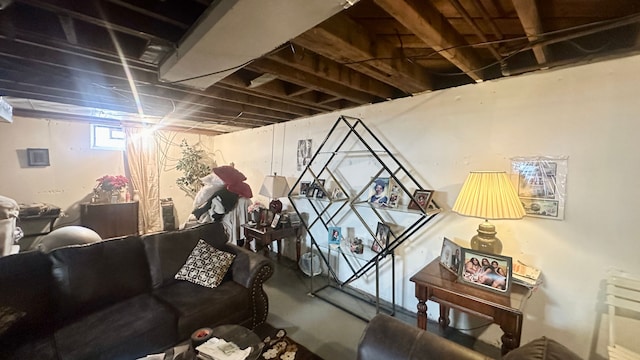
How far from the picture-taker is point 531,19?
1.21m

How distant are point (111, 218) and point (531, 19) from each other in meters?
5.44

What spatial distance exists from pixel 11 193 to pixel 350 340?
5.06 metres

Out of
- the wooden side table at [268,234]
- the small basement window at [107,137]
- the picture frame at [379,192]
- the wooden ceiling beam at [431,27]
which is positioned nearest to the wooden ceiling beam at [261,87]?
the picture frame at [379,192]

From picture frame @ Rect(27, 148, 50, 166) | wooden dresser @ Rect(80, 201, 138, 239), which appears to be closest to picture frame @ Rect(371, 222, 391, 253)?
wooden dresser @ Rect(80, 201, 138, 239)

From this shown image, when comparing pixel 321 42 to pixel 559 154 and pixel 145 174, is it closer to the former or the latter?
pixel 559 154

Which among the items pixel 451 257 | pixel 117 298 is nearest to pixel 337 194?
pixel 451 257

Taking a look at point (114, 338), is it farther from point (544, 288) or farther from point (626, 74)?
point (626, 74)

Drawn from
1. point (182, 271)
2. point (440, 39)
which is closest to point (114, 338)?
point (182, 271)

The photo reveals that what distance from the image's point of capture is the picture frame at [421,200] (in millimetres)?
2273

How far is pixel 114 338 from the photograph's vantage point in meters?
1.62

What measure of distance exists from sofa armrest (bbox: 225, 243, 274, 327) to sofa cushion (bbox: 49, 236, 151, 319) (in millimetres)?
739

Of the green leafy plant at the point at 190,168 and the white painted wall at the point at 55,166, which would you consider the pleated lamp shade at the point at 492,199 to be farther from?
the white painted wall at the point at 55,166

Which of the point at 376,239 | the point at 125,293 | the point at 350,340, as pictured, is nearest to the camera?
A: the point at 125,293

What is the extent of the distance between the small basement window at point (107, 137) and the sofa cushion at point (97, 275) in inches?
128
